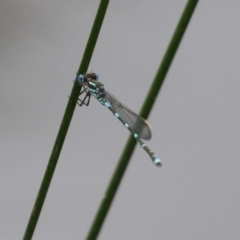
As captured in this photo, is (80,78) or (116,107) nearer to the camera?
(80,78)

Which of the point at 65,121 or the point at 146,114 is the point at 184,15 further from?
the point at 65,121

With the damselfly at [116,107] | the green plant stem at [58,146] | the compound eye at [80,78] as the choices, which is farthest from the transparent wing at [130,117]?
the green plant stem at [58,146]

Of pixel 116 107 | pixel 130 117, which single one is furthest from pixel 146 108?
pixel 116 107

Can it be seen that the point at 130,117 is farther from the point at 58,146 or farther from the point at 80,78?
the point at 58,146

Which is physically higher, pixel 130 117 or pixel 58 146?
pixel 58 146

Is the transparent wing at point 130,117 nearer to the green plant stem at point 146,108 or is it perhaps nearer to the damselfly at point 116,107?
the damselfly at point 116,107

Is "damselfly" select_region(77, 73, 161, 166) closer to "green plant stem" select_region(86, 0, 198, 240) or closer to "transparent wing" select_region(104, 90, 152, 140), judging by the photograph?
"transparent wing" select_region(104, 90, 152, 140)

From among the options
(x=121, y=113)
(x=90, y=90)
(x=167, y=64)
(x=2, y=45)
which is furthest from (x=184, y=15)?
(x=2, y=45)

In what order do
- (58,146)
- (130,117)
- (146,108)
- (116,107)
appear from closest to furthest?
(58,146) → (146,108) → (130,117) → (116,107)

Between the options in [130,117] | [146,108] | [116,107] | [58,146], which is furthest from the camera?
[116,107]
